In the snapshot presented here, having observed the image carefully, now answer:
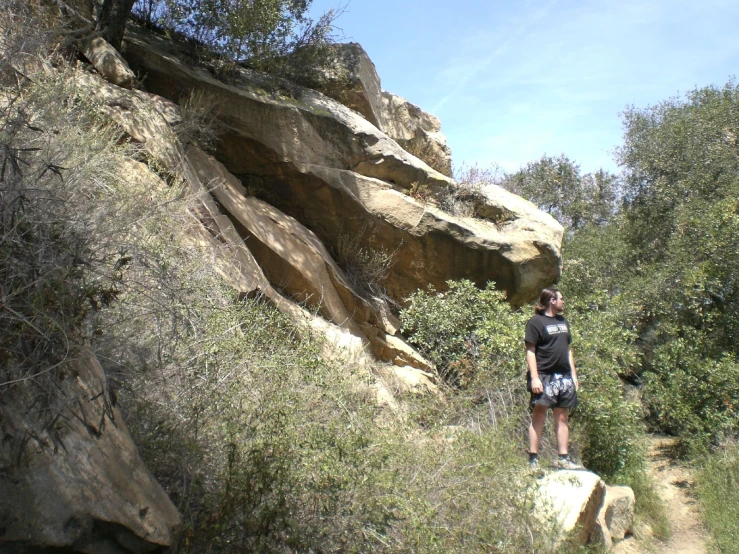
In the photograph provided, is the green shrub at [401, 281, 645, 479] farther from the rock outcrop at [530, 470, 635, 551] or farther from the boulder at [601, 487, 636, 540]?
the rock outcrop at [530, 470, 635, 551]

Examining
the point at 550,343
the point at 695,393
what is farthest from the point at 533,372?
the point at 695,393

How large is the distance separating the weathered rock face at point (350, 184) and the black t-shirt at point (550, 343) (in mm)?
3419

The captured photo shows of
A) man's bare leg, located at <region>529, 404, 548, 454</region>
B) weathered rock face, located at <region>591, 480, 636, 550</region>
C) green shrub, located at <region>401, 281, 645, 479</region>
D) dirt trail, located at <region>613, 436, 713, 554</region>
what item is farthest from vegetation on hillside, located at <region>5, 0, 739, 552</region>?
weathered rock face, located at <region>591, 480, 636, 550</region>

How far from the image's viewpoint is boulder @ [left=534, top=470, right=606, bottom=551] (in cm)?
442

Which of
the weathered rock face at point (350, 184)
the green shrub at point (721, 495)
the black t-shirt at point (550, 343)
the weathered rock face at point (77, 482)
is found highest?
the weathered rock face at point (350, 184)

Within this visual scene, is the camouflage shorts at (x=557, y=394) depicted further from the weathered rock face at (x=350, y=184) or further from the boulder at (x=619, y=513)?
the weathered rock face at (x=350, y=184)

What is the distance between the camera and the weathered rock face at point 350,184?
314 inches

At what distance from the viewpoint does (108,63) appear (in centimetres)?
671

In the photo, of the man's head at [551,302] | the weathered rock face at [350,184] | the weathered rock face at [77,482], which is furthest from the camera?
the weathered rock face at [350,184]

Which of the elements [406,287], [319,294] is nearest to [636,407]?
[406,287]

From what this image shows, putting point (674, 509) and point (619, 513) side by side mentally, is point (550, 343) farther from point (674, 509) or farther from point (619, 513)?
point (674, 509)

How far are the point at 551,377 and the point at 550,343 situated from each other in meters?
0.30

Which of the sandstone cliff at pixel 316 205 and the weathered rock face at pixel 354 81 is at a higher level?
the weathered rock face at pixel 354 81

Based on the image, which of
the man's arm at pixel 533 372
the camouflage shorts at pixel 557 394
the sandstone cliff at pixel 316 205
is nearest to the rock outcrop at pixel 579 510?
the camouflage shorts at pixel 557 394
